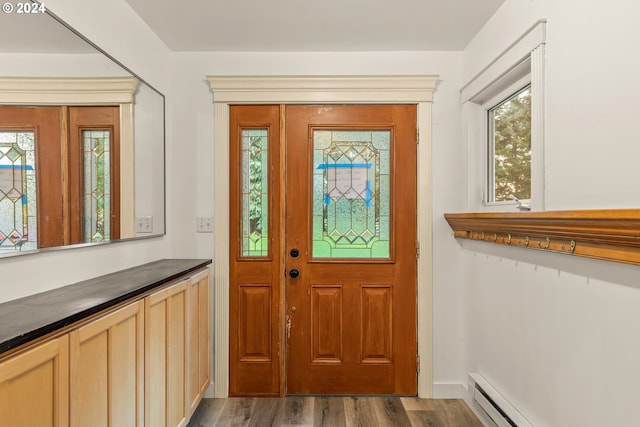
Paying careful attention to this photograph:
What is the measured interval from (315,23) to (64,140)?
1498 mm

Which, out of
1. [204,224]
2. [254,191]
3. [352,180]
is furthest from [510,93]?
[204,224]

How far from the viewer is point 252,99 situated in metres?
2.64

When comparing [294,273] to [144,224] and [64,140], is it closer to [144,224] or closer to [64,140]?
[144,224]

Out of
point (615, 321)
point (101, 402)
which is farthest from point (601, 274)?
point (101, 402)

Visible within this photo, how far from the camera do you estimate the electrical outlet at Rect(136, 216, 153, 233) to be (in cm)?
218

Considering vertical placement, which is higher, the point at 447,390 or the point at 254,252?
the point at 254,252

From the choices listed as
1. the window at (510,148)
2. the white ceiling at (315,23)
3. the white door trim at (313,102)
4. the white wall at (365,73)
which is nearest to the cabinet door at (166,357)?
the white door trim at (313,102)

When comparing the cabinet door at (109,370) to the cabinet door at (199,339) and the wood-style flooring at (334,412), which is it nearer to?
the cabinet door at (199,339)

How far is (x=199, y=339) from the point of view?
234cm

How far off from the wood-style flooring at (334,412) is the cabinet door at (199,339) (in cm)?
19

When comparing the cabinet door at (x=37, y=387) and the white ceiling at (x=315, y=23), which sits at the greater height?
the white ceiling at (x=315, y=23)

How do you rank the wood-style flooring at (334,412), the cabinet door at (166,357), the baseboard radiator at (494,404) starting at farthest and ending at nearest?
the wood-style flooring at (334,412), the baseboard radiator at (494,404), the cabinet door at (166,357)

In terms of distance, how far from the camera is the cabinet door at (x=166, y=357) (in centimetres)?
164

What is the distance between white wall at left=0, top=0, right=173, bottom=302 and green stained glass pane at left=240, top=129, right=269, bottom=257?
518mm
